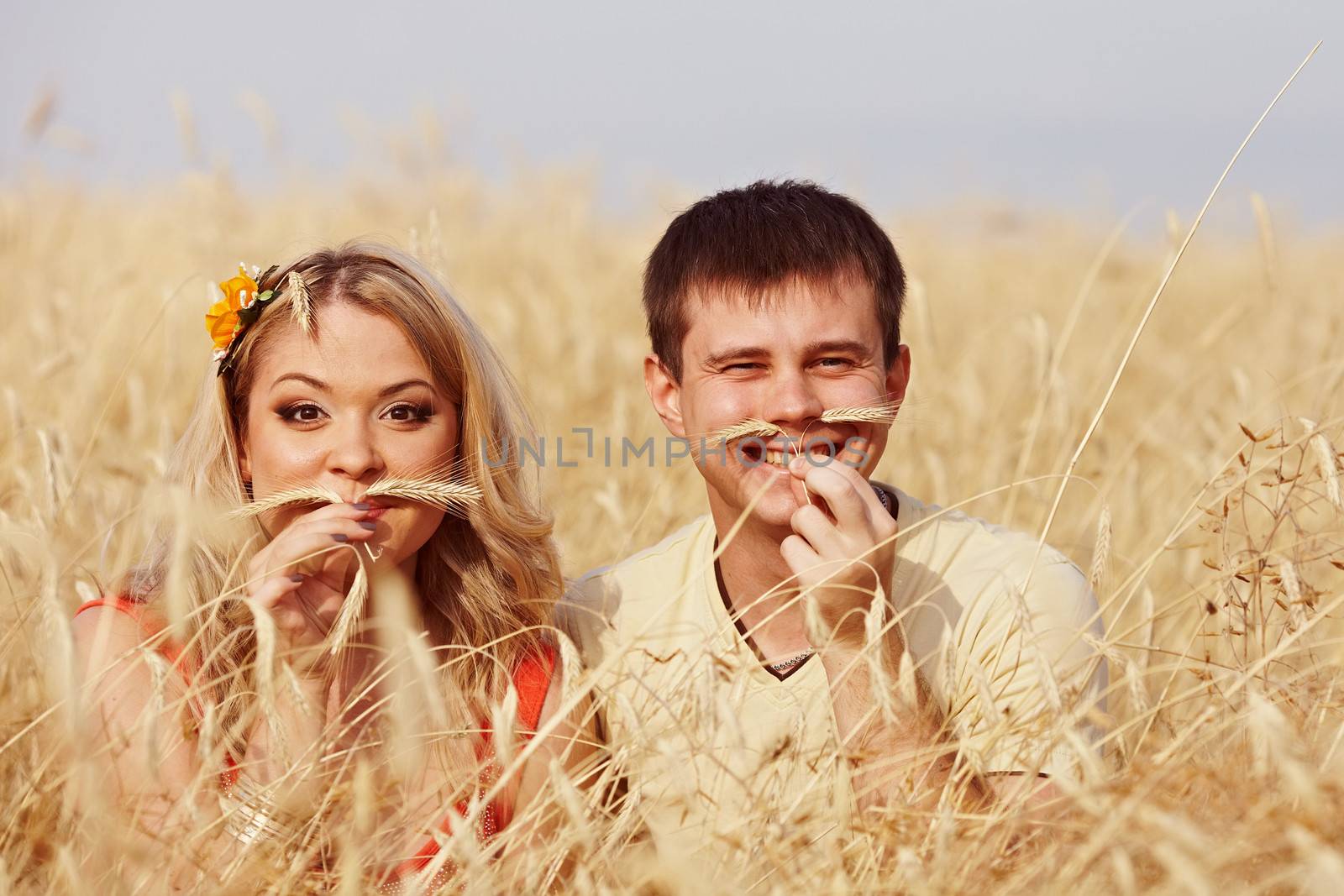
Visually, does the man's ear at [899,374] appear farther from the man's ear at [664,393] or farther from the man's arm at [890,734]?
the man's arm at [890,734]

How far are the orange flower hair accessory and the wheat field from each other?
0.36 metres

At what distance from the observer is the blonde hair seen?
2.36m

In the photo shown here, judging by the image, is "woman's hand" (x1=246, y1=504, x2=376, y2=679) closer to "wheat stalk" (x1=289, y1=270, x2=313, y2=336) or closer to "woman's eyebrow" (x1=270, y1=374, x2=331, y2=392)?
"woman's eyebrow" (x1=270, y1=374, x2=331, y2=392)

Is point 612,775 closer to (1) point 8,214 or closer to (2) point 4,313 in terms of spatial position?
(2) point 4,313

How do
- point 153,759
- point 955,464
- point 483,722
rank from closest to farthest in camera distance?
point 153,759 → point 483,722 → point 955,464

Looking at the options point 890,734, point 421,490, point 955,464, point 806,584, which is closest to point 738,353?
point 806,584

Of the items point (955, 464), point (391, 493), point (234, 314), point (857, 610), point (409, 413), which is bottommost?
point (955, 464)

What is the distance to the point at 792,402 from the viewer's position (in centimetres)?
228

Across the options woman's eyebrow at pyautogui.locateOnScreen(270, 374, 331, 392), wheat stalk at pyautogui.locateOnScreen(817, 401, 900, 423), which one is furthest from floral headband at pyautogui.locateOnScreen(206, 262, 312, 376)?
wheat stalk at pyautogui.locateOnScreen(817, 401, 900, 423)

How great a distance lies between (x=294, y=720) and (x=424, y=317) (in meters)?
0.80

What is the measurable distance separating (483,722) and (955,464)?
2297 millimetres

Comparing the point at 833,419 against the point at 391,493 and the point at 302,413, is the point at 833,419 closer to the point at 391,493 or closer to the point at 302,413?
the point at 391,493

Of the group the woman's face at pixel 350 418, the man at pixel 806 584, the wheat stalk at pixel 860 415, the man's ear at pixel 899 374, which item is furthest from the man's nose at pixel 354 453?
the man's ear at pixel 899 374

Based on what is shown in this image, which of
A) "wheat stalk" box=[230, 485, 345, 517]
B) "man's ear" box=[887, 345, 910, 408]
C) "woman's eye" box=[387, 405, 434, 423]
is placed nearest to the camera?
"wheat stalk" box=[230, 485, 345, 517]
